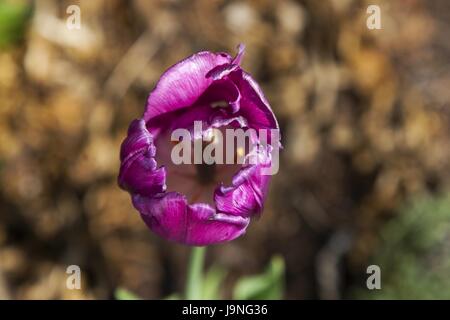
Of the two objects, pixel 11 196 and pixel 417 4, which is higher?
pixel 417 4

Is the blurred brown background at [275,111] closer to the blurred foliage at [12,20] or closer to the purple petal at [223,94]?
the blurred foliage at [12,20]

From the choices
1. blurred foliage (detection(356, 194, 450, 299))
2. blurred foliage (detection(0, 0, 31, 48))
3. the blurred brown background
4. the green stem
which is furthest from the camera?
the blurred brown background

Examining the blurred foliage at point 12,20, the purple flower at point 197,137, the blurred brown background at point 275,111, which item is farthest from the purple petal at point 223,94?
the blurred brown background at point 275,111

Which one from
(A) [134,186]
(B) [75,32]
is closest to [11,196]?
(B) [75,32]

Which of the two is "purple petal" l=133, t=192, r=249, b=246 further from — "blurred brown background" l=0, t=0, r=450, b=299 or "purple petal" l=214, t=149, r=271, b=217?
"blurred brown background" l=0, t=0, r=450, b=299

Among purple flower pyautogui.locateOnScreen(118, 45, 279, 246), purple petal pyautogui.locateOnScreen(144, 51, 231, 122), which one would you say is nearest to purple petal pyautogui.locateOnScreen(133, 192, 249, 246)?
purple flower pyautogui.locateOnScreen(118, 45, 279, 246)

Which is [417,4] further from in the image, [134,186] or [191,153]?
[134,186]
